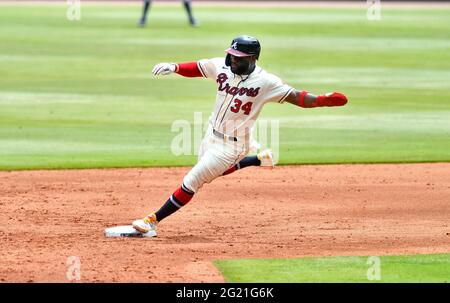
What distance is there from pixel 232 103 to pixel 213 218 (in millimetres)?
1636

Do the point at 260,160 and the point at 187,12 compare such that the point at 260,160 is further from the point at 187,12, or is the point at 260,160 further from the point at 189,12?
the point at 187,12

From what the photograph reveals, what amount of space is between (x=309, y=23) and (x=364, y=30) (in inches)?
98.5

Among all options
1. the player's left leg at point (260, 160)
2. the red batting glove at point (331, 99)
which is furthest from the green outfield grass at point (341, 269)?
the player's left leg at point (260, 160)

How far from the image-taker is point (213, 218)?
1133 centimetres

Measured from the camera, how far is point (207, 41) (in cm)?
2827

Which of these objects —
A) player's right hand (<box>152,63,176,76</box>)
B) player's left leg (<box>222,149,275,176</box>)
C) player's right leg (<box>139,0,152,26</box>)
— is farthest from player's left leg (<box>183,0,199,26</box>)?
player's right hand (<box>152,63,176,76</box>)

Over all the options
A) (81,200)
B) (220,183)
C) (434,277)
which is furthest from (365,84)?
(434,277)

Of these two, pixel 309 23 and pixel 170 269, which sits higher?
pixel 309 23

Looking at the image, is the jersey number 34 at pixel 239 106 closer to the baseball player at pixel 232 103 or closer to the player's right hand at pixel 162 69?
the baseball player at pixel 232 103

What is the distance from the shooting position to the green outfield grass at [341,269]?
8.60 m

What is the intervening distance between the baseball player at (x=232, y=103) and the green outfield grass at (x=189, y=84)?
4278mm

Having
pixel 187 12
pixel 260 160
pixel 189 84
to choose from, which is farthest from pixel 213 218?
pixel 187 12

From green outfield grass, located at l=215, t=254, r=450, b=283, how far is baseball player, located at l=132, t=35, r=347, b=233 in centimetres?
132
